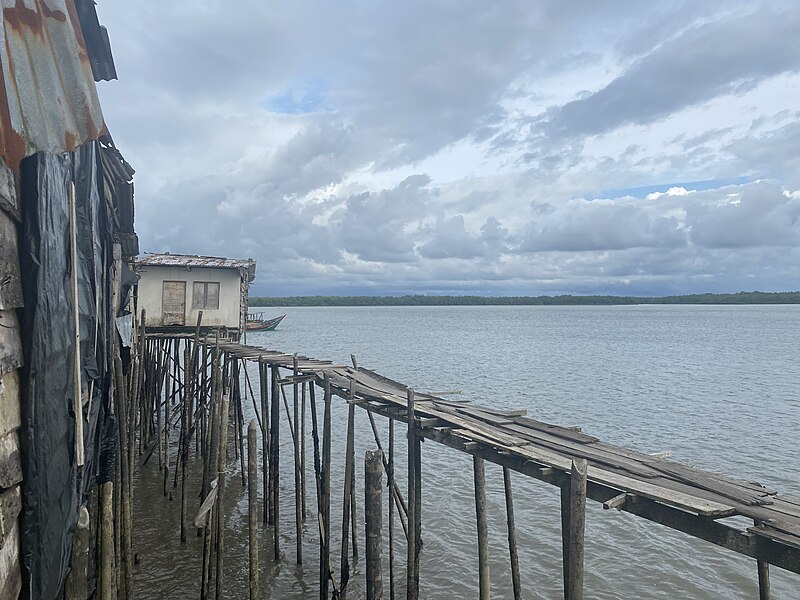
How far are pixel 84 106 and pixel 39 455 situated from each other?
2258 millimetres

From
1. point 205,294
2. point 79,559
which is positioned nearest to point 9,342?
point 79,559

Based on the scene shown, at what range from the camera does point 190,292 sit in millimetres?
17438

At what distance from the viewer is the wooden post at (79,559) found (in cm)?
419

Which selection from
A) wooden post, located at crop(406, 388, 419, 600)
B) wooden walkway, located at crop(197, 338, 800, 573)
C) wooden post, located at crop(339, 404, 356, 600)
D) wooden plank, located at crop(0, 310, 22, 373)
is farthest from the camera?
wooden post, located at crop(339, 404, 356, 600)

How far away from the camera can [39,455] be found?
150 inches

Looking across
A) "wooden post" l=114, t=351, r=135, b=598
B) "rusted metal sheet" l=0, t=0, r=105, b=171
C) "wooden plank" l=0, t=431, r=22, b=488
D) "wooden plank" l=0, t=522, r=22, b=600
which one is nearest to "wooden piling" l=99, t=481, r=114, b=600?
"wooden plank" l=0, t=522, r=22, b=600

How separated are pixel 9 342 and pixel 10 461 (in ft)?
2.29

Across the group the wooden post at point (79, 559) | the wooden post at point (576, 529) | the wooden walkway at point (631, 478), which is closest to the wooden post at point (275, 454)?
the wooden walkway at point (631, 478)

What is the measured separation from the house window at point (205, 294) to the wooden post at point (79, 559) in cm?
1373

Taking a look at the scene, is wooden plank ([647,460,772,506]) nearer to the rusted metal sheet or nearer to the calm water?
the calm water

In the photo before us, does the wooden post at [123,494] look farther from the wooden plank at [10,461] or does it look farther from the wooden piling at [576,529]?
the wooden piling at [576,529]

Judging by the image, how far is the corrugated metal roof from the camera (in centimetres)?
1688

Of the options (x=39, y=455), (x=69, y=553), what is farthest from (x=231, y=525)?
(x=39, y=455)

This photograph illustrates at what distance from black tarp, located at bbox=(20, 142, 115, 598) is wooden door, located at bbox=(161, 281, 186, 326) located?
12.1 metres
